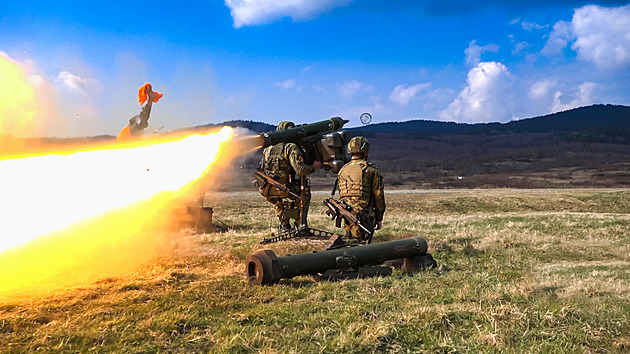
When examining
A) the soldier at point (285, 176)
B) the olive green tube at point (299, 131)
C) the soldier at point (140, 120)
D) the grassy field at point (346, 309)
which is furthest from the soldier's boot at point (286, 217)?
the soldier at point (140, 120)

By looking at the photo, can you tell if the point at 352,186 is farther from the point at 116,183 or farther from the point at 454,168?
the point at 454,168

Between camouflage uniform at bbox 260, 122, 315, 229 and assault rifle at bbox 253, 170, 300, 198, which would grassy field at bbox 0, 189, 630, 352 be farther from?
assault rifle at bbox 253, 170, 300, 198

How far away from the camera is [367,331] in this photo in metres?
6.46

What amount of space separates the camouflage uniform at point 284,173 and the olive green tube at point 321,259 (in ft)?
16.6

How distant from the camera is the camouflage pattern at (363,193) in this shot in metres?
12.6

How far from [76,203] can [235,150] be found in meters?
4.72

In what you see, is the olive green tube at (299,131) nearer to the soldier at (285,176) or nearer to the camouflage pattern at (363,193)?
the soldier at (285,176)

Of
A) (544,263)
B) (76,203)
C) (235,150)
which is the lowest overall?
(544,263)

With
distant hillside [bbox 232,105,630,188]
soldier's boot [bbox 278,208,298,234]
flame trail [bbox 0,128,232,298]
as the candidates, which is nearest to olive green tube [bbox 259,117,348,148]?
flame trail [bbox 0,128,232,298]

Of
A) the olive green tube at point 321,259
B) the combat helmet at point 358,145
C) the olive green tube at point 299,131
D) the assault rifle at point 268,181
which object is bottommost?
the olive green tube at point 321,259

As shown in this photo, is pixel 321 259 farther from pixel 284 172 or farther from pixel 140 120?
pixel 140 120

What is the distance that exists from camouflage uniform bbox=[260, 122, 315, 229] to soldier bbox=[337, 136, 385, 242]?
8.47 feet

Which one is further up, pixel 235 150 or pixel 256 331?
pixel 235 150

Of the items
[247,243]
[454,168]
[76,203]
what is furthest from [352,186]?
[454,168]
